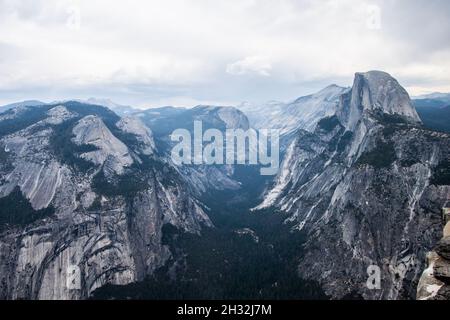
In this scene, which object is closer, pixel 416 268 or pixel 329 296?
pixel 416 268

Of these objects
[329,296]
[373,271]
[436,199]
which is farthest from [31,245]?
[436,199]

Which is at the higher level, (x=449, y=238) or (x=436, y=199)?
(x=449, y=238)

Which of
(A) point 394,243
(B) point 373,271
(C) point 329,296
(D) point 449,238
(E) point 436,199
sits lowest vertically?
(C) point 329,296
